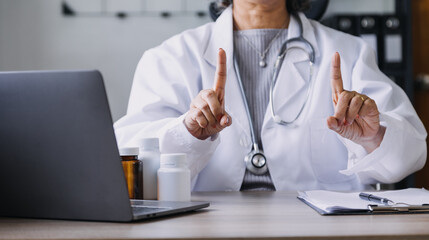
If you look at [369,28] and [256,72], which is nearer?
[256,72]

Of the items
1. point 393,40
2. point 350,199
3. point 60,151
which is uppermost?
point 393,40

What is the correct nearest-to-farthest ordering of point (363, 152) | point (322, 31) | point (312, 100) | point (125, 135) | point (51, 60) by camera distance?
1. point (363, 152)
2. point (125, 135)
3. point (312, 100)
4. point (322, 31)
5. point (51, 60)

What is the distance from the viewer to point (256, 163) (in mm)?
1479

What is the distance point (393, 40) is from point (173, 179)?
2.26 metres

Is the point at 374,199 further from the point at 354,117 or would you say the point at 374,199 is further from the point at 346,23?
the point at 346,23

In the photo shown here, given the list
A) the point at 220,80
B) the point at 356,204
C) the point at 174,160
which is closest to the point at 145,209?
the point at 174,160

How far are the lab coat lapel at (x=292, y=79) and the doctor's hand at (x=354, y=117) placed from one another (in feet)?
1.01

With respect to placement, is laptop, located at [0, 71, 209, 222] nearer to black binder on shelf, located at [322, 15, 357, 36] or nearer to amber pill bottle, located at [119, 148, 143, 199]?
amber pill bottle, located at [119, 148, 143, 199]

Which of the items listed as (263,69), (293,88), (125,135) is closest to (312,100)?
(293,88)

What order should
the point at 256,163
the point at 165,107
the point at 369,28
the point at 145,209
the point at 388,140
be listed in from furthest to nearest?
the point at 369,28 < the point at 165,107 < the point at 256,163 < the point at 388,140 < the point at 145,209

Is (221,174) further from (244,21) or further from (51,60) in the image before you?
(51,60)

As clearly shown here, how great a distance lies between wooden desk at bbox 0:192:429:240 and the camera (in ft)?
2.17

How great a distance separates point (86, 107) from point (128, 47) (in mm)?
2534

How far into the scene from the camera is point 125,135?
58.9 inches
